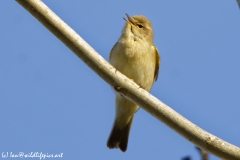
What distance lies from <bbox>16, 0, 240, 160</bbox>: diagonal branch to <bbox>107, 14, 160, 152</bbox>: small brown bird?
2.09 metres

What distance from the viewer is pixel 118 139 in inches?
230

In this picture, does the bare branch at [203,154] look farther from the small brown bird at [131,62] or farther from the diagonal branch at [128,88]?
the small brown bird at [131,62]

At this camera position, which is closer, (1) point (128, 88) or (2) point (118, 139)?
(1) point (128, 88)

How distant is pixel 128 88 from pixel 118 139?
281 centimetres

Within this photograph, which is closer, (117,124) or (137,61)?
(137,61)

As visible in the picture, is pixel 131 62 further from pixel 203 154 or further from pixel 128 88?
pixel 203 154

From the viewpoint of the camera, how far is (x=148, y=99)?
117 inches

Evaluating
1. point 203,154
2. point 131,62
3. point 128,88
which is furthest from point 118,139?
point 203,154

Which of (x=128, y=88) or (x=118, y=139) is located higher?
(x=118, y=139)

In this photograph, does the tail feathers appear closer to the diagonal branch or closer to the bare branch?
the diagonal branch

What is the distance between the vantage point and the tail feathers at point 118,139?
5.80 m

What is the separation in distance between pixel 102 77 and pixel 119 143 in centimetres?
291

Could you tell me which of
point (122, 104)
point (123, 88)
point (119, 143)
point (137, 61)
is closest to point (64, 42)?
point (123, 88)

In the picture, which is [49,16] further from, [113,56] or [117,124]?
[117,124]
